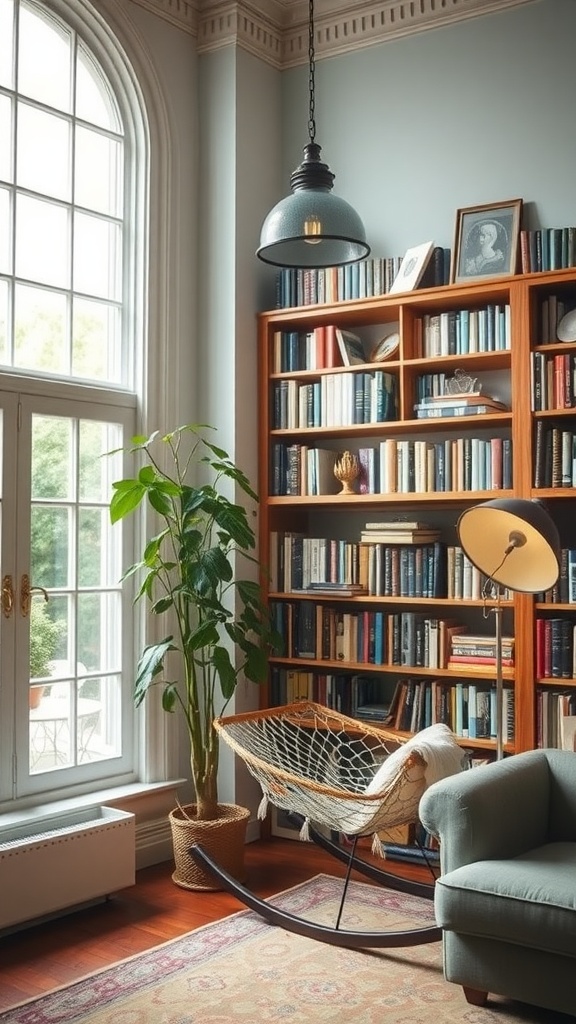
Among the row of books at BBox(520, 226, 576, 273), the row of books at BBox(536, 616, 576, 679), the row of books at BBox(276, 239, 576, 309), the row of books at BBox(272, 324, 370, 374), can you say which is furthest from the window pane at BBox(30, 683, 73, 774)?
the row of books at BBox(520, 226, 576, 273)

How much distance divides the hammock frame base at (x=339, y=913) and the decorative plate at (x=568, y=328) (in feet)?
7.29

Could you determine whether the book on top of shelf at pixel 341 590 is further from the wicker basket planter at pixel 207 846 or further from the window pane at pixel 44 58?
the window pane at pixel 44 58

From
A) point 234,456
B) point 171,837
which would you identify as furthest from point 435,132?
point 171,837

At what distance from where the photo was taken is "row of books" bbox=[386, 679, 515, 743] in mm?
4461

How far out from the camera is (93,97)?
481cm

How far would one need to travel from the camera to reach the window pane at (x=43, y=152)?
175 inches

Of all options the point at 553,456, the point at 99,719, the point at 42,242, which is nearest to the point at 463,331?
the point at 553,456

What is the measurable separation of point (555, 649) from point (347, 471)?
1268 mm

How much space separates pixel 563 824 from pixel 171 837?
1.97m

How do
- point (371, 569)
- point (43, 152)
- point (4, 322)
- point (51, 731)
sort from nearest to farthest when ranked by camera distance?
point (4, 322) → point (51, 731) → point (43, 152) → point (371, 569)

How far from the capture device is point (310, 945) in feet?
12.1

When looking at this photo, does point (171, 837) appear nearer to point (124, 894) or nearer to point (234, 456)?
point (124, 894)

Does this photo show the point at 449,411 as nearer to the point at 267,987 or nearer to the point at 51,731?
the point at 51,731

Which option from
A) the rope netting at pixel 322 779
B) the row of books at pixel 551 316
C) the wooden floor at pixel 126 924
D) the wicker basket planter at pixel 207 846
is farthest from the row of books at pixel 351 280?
the wooden floor at pixel 126 924
